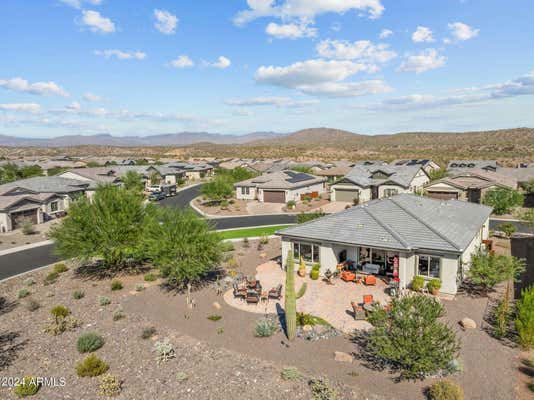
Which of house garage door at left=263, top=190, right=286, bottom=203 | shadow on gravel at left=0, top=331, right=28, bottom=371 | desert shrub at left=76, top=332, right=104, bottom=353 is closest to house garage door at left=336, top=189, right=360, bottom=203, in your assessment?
house garage door at left=263, top=190, right=286, bottom=203

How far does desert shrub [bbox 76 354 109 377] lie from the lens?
14.3 m

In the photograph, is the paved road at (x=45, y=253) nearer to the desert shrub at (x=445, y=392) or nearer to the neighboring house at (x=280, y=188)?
the neighboring house at (x=280, y=188)

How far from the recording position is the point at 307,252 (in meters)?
25.7

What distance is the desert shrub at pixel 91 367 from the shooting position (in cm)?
1427

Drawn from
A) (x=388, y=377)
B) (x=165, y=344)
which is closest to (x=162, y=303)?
(x=165, y=344)

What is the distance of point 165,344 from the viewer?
15.6m

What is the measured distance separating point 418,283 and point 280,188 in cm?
3642

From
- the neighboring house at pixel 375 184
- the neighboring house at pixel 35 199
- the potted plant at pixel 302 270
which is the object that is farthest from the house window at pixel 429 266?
the neighboring house at pixel 35 199

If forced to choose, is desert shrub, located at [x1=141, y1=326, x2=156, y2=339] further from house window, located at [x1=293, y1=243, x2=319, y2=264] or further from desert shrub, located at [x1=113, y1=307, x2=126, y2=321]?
house window, located at [x1=293, y1=243, x2=319, y2=264]

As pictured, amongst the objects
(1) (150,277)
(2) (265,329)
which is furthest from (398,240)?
(1) (150,277)

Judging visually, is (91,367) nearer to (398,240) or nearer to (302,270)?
(302,270)

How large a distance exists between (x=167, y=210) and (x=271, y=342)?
12204mm

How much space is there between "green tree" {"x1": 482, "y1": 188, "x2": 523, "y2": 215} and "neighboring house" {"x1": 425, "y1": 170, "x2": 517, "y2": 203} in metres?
4.17

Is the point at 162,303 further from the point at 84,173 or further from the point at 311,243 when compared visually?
the point at 84,173
